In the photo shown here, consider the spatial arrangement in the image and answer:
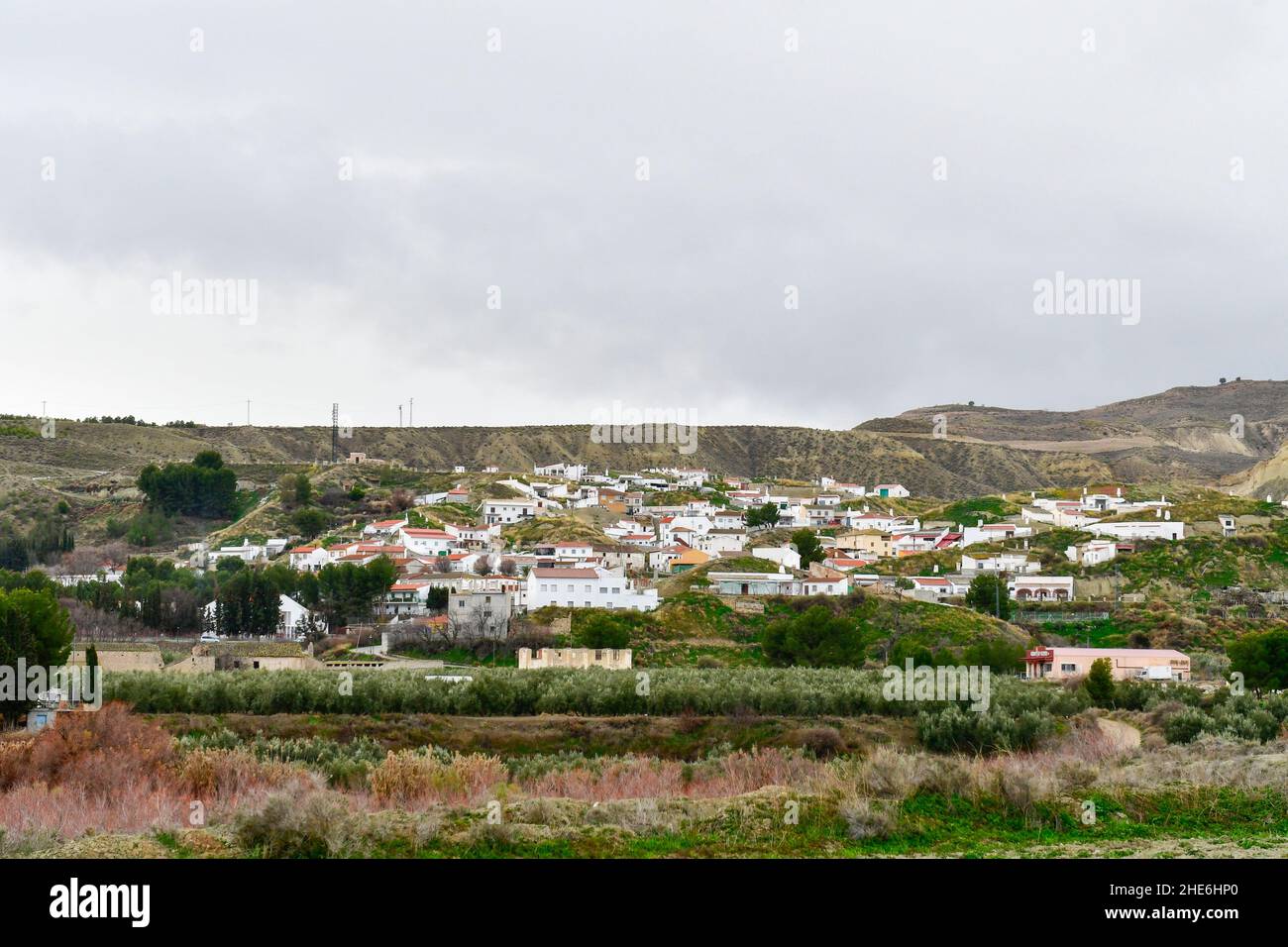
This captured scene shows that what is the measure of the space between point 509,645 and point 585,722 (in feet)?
58.4

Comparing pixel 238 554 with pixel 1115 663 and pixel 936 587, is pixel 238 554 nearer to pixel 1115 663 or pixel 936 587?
pixel 936 587

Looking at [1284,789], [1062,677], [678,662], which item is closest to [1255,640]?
[1062,677]

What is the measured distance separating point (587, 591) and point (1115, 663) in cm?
2006

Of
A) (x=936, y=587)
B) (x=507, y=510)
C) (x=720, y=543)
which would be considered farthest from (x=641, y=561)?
(x=507, y=510)

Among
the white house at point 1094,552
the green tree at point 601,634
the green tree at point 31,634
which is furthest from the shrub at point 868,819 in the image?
the white house at point 1094,552

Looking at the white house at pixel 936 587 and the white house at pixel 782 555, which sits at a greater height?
the white house at pixel 782 555

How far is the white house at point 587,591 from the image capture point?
47094 mm

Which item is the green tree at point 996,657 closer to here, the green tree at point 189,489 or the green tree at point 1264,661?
the green tree at point 1264,661

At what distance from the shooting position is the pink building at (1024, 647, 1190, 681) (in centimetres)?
3572

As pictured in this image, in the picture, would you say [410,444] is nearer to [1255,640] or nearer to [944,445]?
[944,445]

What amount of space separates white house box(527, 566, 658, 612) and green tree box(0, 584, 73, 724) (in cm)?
2158

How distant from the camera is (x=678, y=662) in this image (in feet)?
130

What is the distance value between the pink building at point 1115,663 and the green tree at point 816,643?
18.0 feet

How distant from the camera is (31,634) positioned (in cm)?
2656
